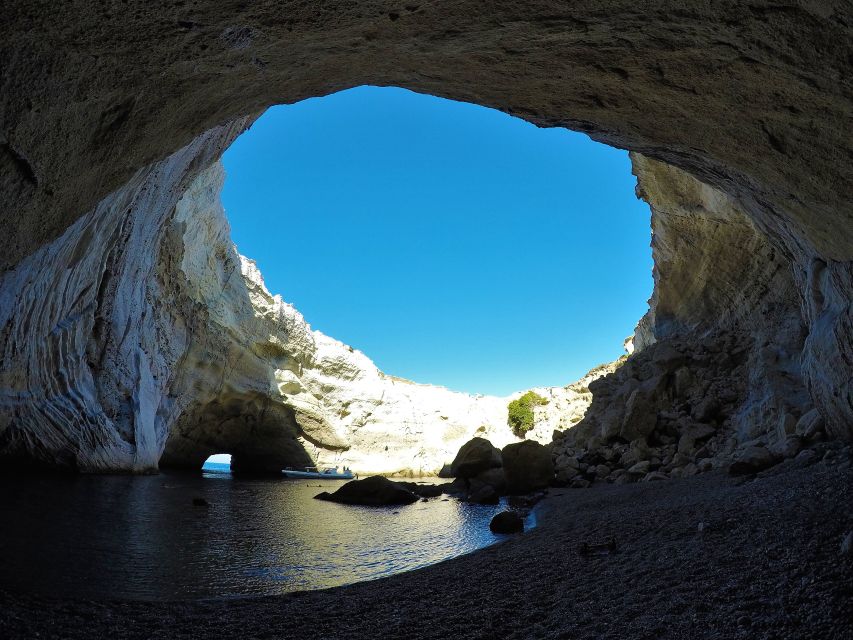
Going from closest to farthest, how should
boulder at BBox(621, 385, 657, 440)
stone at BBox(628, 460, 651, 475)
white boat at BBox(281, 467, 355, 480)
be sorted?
1. stone at BBox(628, 460, 651, 475)
2. boulder at BBox(621, 385, 657, 440)
3. white boat at BBox(281, 467, 355, 480)

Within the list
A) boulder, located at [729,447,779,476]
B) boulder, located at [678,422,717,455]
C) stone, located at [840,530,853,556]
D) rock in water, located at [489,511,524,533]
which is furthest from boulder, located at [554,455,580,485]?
stone, located at [840,530,853,556]

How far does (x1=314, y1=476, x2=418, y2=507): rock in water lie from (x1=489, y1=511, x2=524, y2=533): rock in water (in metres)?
7.54

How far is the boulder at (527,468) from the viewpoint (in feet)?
64.1

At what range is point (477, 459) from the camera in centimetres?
2486

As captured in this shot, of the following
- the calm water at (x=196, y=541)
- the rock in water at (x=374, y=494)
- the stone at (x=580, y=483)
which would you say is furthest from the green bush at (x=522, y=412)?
the calm water at (x=196, y=541)

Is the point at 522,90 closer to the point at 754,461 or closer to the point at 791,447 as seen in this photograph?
the point at 791,447

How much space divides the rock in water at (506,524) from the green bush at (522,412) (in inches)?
1477

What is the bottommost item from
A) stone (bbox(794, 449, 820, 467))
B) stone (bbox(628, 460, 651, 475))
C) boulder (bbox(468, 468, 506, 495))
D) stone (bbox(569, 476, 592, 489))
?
boulder (bbox(468, 468, 506, 495))

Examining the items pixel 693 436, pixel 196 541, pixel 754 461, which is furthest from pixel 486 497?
pixel 196 541

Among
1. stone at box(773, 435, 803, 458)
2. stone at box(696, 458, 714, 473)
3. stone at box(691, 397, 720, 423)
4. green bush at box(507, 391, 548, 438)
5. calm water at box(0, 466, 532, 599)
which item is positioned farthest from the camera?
green bush at box(507, 391, 548, 438)

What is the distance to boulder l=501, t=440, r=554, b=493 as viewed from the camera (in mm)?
19531

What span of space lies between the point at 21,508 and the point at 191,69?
1180 centimetres

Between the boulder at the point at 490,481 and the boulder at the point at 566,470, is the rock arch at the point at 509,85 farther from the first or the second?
the boulder at the point at 490,481

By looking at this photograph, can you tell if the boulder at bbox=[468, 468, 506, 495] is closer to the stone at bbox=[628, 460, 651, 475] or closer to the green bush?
the stone at bbox=[628, 460, 651, 475]
